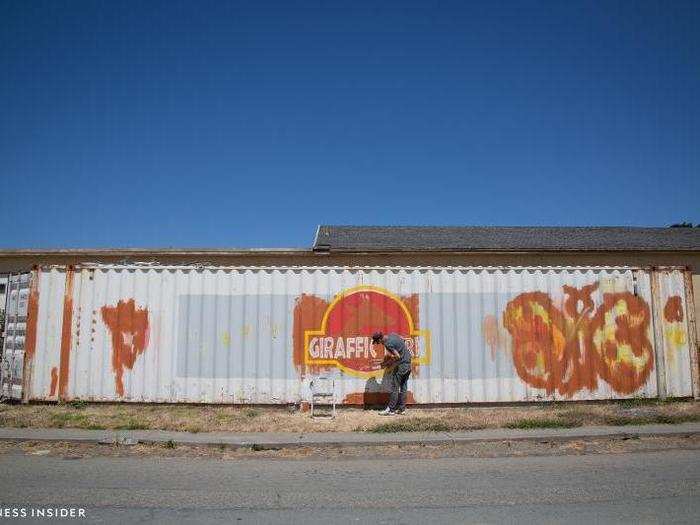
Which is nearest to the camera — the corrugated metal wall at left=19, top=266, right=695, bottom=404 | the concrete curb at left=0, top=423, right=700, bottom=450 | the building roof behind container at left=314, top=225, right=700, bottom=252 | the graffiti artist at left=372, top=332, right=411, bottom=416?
the concrete curb at left=0, top=423, right=700, bottom=450

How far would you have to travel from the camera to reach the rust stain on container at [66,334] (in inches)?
440

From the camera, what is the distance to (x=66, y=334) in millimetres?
11352

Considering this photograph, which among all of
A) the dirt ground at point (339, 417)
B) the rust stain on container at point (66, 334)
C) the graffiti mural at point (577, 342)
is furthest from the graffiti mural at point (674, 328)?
the rust stain on container at point (66, 334)

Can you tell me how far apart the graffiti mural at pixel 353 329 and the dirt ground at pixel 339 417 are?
3.33ft

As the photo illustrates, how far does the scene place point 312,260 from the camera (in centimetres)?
1567

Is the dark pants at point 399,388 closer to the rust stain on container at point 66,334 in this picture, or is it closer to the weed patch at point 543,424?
the weed patch at point 543,424

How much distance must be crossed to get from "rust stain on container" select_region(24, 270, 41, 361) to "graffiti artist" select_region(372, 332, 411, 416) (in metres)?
7.32

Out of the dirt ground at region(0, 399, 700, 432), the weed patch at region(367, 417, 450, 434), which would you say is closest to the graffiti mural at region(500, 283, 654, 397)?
the dirt ground at region(0, 399, 700, 432)

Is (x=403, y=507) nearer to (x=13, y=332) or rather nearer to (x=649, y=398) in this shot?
(x=649, y=398)

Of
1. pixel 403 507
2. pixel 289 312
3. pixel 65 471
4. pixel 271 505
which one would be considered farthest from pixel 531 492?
pixel 289 312

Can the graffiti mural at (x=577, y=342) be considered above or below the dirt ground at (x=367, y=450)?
above

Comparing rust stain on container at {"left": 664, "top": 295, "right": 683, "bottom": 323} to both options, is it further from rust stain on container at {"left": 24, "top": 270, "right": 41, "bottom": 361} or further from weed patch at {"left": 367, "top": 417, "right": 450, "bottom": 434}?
rust stain on container at {"left": 24, "top": 270, "right": 41, "bottom": 361}

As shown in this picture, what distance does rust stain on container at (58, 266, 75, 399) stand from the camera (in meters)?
11.2

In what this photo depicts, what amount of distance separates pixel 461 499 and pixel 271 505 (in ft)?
6.51
